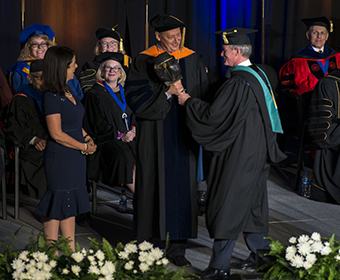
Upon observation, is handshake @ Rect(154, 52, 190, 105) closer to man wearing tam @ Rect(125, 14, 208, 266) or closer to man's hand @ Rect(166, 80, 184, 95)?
man's hand @ Rect(166, 80, 184, 95)

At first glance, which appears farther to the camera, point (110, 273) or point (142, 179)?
point (142, 179)

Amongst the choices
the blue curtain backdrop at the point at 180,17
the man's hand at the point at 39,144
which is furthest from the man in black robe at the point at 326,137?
the man's hand at the point at 39,144

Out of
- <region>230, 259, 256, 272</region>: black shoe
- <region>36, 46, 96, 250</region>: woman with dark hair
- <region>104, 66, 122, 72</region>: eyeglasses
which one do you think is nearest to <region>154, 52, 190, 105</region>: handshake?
<region>36, 46, 96, 250</region>: woman with dark hair

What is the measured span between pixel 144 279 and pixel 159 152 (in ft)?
5.43

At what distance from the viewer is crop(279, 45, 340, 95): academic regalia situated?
6.67 m

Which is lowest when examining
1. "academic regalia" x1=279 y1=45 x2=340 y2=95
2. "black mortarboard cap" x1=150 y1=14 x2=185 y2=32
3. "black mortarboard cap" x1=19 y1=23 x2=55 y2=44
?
"academic regalia" x1=279 y1=45 x2=340 y2=95

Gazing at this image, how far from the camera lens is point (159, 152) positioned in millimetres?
3648

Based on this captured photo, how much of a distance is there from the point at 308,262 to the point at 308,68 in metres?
4.91

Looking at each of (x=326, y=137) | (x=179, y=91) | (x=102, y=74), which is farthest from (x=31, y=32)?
(x=326, y=137)

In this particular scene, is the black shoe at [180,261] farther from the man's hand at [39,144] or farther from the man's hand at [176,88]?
the man's hand at [39,144]

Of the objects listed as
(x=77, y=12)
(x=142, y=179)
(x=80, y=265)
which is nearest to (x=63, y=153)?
(x=142, y=179)

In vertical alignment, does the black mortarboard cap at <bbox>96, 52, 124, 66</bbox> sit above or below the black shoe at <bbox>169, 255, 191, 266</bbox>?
above

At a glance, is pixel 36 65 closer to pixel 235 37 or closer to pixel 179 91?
pixel 179 91

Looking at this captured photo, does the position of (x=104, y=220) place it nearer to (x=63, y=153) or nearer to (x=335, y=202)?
(x=63, y=153)
